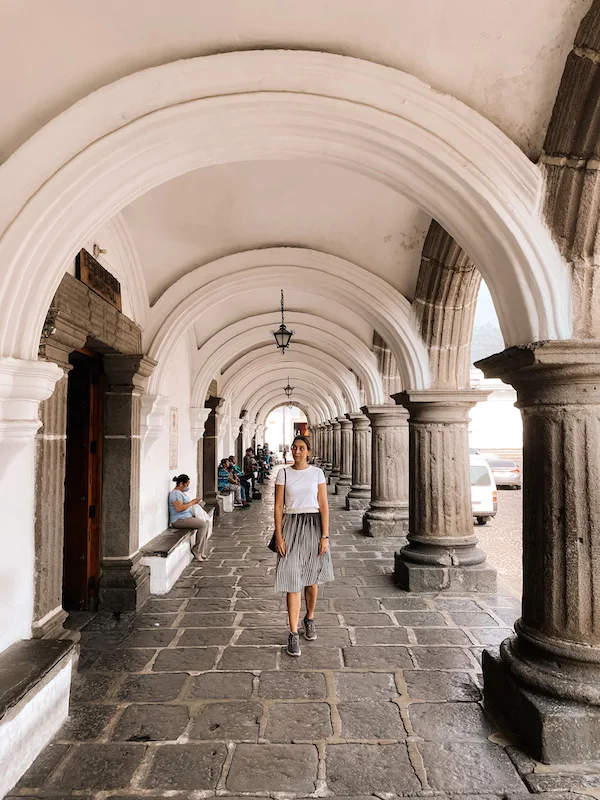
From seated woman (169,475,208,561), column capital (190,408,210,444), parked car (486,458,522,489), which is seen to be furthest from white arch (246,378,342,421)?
seated woman (169,475,208,561)

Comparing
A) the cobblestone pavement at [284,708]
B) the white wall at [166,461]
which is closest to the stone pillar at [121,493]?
the cobblestone pavement at [284,708]

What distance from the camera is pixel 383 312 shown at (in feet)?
18.1

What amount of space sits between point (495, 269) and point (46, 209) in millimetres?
2399

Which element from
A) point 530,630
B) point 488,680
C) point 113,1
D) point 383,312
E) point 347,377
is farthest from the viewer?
point 347,377

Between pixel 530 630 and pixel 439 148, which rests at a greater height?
Result: pixel 439 148

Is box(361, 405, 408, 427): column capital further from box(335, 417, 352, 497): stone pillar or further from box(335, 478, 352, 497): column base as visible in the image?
box(335, 417, 352, 497): stone pillar

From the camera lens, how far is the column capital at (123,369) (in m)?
4.66

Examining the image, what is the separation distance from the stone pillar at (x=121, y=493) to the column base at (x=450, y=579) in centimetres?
246

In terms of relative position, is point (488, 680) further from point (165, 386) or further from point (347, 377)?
point (347, 377)

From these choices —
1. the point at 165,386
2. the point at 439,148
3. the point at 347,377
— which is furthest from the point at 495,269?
the point at 347,377

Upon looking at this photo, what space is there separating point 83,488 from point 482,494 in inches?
266

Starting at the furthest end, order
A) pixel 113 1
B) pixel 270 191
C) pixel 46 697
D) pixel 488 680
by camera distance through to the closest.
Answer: pixel 270 191 < pixel 488 680 < pixel 46 697 < pixel 113 1

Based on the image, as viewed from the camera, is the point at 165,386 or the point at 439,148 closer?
the point at 439,148

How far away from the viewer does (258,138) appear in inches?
118
